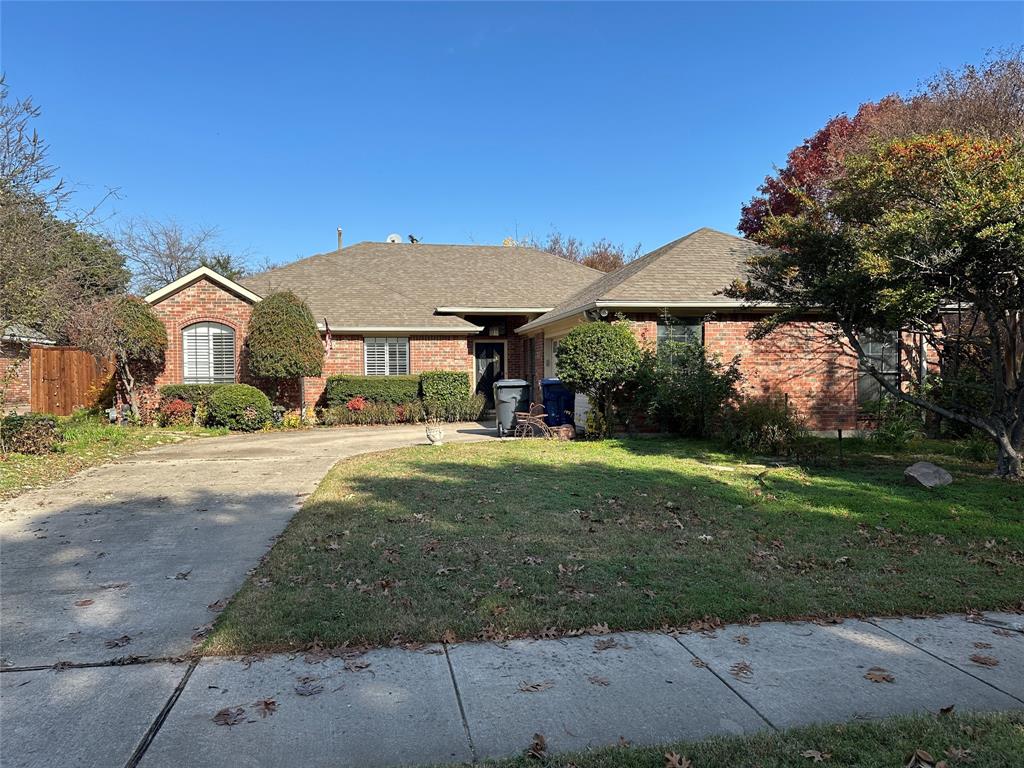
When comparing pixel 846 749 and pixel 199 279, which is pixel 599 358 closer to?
pixel 846 749

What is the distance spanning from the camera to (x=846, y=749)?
9.32 ft

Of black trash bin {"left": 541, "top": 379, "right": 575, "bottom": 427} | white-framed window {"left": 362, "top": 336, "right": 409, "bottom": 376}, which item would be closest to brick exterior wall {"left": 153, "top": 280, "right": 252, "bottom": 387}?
white-framed window {"left": 362, "top": 336, "right": 409, "bottom": 376}

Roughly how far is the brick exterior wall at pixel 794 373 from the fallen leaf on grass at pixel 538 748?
12.4 m

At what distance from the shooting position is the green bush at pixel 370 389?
18141 millimetres

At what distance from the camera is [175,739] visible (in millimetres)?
2967

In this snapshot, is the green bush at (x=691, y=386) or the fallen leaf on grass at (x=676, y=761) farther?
the green bush at (x=691, y=386)

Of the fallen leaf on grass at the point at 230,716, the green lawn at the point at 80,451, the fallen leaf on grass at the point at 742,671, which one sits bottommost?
the fallen leaf on grass at the point at 742,671

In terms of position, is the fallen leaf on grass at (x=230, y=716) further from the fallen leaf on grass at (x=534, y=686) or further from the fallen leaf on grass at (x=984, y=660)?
the fallen leaf on grass at (x=984, y=660)

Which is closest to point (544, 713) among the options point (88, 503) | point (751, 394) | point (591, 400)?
point (88, 503)

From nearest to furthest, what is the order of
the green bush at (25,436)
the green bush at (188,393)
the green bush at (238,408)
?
the green bush at (25,436) < the green bush at (238,408) < the green bush at (188,393)

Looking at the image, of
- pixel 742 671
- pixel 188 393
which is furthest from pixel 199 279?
pixel 742 671

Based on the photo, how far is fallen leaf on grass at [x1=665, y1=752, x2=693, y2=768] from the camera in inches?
108

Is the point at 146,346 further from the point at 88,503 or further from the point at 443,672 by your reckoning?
the point at 443,672

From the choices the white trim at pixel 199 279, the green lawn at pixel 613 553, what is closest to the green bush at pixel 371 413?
the white trim at pixel 199 279
